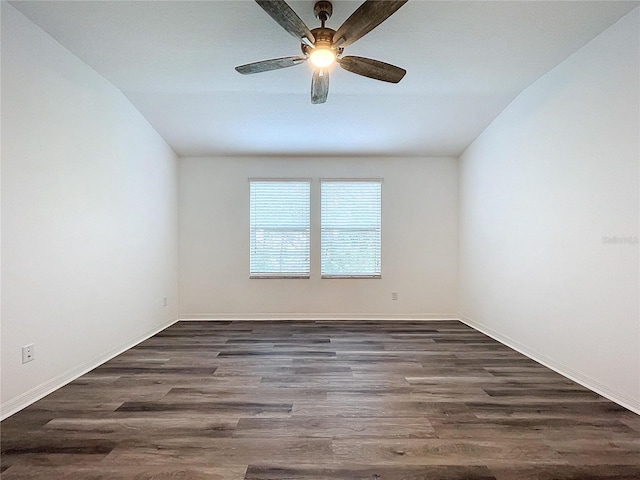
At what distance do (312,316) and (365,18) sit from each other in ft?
14.1

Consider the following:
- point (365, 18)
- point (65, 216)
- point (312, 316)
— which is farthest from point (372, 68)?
point (312, 316)

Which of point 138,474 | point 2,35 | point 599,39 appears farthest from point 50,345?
point 599,39

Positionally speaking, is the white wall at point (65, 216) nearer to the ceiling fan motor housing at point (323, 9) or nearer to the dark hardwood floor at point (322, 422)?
the dark hardwood floor at point (322, 422)

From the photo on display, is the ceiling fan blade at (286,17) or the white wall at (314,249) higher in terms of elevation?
the ceiling fan blade at (286,17)

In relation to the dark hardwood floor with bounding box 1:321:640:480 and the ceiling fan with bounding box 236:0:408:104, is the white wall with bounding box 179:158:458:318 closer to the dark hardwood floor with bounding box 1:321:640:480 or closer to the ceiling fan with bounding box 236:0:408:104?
the dark hardwood floor with bounding box 1:321:640:480

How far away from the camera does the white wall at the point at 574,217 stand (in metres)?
2.55

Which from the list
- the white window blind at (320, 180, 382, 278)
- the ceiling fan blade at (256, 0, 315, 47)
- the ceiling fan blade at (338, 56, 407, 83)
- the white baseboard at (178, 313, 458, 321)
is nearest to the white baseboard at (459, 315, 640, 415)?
the white baseboard at (178, 313, 458, 321)

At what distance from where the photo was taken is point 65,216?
9.92 ft

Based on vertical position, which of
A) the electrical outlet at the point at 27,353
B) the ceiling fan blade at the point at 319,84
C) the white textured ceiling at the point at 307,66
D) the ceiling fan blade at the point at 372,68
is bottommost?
the electrical outlet at the point at 27,353

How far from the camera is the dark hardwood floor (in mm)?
1813

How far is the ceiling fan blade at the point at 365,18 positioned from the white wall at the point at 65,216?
2250mm

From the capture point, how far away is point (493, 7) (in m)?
2.63

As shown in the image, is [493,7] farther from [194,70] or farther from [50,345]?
[50,345]

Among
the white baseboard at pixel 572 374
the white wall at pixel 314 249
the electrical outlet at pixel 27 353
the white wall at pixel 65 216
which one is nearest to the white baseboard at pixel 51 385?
the white wall at pixel 65 216
